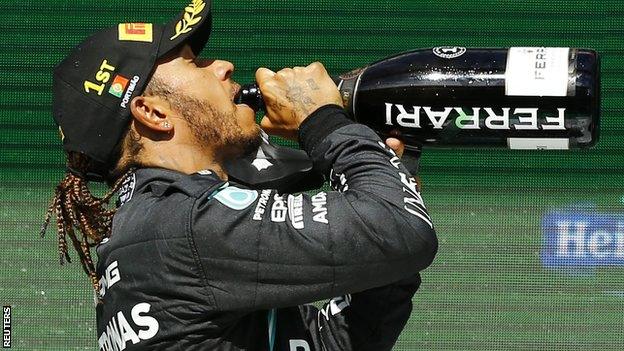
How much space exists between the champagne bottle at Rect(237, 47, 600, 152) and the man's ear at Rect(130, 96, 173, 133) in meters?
0.17

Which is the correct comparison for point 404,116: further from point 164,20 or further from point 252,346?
point 164,20

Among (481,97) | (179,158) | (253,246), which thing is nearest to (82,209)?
(179,158)

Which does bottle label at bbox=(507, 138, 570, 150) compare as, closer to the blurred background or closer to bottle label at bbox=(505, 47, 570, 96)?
bottle label at bbox=(505, 47, 570, 96)

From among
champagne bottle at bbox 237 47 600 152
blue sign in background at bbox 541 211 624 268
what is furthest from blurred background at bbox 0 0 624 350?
champagne bottle at bbox 237 47 600 152

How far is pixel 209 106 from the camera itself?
2.46 m

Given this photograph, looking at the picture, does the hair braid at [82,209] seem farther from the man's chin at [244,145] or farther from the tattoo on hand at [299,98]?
the tattoo on hand at [299,98]

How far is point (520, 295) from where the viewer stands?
14.6 ft

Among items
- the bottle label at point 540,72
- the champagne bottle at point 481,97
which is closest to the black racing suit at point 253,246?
the champagne bottle at point 481,97

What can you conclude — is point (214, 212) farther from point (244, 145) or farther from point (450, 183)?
point (450, 183)

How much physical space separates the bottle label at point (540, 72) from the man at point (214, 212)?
321 millimetres

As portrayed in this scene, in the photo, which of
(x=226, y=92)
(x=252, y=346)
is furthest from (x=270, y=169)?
(x=252, y=346)

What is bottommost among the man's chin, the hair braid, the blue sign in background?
the blue sign in background

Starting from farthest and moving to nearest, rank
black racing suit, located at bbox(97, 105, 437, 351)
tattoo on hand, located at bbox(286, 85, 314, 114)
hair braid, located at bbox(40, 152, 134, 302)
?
hair braid, located at bbox(40, 152, 134, 302)
tattoo on hand, located at bbox(286, 85, 314, 114)
black racing suit, located at bbox(97, 105, 437, 351)

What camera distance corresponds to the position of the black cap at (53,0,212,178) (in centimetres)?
245
